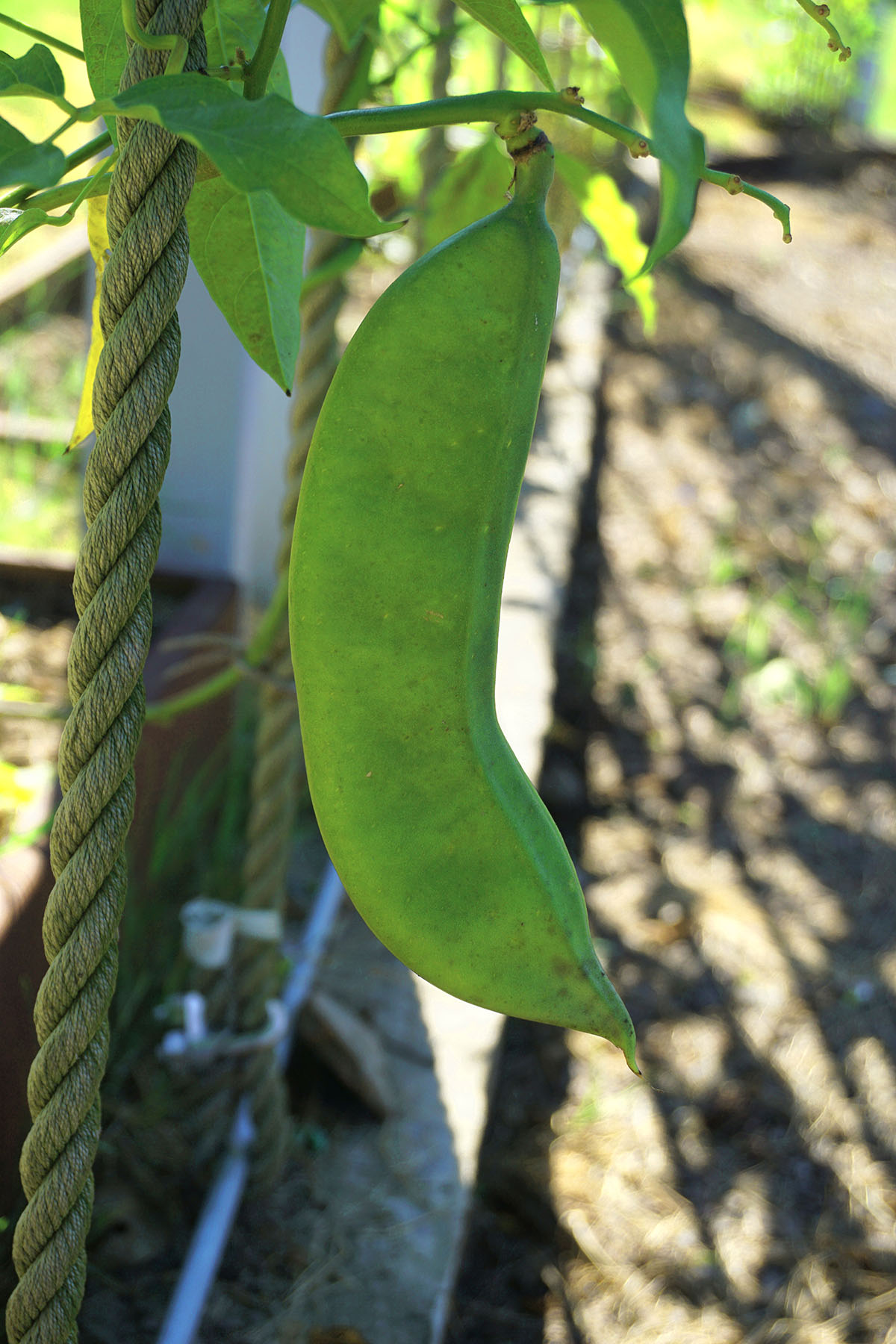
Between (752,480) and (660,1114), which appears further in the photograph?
(752,480)

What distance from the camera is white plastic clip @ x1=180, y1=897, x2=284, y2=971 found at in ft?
3.13

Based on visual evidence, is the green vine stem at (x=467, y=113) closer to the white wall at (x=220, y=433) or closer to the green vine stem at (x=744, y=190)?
the green vine stem at (x=744, y=190)

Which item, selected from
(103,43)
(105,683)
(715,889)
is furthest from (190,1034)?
(715,889)

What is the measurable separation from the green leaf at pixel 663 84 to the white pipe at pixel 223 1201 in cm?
89

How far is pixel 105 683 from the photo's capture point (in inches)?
15.4

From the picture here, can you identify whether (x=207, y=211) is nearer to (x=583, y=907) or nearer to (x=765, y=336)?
(x=583, y=907)

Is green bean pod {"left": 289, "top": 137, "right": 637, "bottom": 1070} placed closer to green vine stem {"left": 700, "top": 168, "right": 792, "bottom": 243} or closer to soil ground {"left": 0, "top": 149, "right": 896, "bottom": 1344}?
green vine stem {"left": 700, "top": 168, "right": 792, "bottom": 243}

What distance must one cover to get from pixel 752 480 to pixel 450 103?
2.61 m

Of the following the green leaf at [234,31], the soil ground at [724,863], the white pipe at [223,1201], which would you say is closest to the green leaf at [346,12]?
the green leaf at [234,31]

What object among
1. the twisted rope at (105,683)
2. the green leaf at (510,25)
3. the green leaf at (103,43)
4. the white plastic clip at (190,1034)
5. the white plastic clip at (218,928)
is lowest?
the white plastic clip at (190,1034)

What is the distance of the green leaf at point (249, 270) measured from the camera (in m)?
0.44

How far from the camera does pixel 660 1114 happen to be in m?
1.45

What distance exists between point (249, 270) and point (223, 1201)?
0.85 m

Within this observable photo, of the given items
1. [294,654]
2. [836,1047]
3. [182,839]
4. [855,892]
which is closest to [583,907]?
[294,654]
